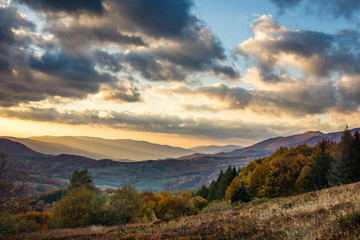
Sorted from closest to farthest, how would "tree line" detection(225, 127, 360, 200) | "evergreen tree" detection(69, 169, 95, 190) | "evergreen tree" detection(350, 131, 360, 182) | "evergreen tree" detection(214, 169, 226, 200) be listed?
1. "evergreen tree" detection(350, 131, 360, 182)
2. "tree line" detection(225, 127, 360, 200)
3. "evergreen tree" detection(69, 169, 95, 190)
4. "evergreen tree" detection(214, 169, 226, 200)

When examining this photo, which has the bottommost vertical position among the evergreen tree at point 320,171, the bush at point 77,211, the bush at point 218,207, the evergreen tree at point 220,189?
the evergreen tree at point 220,189

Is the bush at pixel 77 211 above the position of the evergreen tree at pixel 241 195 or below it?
below

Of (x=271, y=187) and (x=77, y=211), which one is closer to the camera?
(x=77, y=211)

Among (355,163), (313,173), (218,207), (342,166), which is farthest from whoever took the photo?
(313,173)

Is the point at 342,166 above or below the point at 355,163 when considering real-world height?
below

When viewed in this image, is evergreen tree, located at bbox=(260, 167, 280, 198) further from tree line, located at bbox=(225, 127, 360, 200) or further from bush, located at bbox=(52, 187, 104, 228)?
bush, located at bbox=(52, 187, 104, 228)

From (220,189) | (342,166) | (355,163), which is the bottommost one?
(220,189)

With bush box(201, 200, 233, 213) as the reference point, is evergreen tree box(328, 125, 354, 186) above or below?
above

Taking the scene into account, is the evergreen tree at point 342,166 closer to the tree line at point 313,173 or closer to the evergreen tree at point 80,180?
the tree line at point 313,173

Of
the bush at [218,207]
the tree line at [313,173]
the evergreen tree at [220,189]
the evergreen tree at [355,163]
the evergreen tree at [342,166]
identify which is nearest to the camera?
the bush at [218,207]

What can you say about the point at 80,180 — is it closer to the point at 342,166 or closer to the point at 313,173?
the point at 313,173

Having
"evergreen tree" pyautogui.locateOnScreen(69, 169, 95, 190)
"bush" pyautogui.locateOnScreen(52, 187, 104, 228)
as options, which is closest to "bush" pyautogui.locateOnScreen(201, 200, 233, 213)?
"bush" pyautogui.locateOnScreen(52, 187, 104, 228)

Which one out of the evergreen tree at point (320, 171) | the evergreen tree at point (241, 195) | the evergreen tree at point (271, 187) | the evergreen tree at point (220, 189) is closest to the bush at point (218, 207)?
the evergreen tree at point (241, 195)

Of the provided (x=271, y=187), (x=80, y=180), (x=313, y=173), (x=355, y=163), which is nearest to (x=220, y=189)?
(x=271, y=187)
